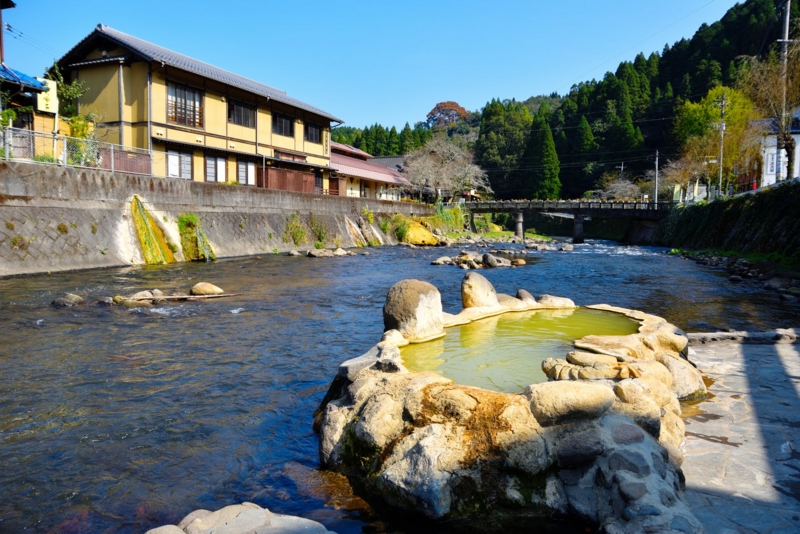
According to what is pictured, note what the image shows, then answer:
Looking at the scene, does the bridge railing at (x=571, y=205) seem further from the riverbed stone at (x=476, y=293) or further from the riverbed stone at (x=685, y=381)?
the riverbed stone at (x=685, y=381)

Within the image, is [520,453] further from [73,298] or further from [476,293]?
[73,298]

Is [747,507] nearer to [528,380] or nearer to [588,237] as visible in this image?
[528,380]

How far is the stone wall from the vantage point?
53.4 ft

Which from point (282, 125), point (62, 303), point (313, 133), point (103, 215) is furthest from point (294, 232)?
point (62, 303)

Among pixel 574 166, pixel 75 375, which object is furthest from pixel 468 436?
pixel 574 166

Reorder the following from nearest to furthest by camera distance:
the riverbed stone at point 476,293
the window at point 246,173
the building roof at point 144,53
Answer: the riverbed stone at point 476,293, the building roof at point 144,53, the window at point 246,173

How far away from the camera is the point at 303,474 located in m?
4.75

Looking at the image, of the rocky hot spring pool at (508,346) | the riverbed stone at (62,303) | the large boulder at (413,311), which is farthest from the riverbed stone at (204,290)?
the rocky hot spring pool at (508,346)

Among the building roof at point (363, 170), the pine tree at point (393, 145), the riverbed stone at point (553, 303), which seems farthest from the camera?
the pine tree at point (393, 145)

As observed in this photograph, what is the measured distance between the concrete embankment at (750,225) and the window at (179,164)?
27965 mm

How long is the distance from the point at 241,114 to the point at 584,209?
34.4 metres

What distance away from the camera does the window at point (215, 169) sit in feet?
99.9

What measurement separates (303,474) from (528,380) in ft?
8.67

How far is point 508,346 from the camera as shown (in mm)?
7355
